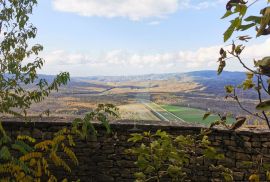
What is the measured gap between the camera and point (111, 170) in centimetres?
717

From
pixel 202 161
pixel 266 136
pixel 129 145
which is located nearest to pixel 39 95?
pixel 129 145

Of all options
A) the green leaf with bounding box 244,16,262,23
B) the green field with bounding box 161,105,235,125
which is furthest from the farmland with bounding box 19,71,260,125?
the green leaf with bounding box 244,16,262,23

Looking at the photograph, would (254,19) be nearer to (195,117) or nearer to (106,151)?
(106,151)

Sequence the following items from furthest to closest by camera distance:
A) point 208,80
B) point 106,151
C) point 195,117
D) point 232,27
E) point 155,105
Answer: point 208,80, point 155,105, point 195,117, point 106,151, point 232,27

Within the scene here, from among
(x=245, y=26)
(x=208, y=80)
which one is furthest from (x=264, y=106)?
(x=208, y=80)

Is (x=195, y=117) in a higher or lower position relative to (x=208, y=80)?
lower

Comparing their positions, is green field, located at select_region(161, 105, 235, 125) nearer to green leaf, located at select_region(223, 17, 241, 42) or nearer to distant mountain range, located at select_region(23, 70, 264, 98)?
distant mountain range, located at select_region(23, 70, 264, 98)

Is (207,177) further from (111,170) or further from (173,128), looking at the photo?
(111,170)

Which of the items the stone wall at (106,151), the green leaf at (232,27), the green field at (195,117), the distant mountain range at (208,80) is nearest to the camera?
the green leaf at (232,27)

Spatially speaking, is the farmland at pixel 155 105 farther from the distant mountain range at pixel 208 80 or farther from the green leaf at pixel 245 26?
the green leaf at pixel 245 26

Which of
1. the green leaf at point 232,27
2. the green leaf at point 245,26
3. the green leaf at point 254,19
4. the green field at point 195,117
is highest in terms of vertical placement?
the green leaf at point 254,19

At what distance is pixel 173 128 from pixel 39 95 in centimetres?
228

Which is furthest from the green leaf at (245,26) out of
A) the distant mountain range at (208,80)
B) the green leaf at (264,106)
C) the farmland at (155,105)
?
the distant mountain range at (208,80)

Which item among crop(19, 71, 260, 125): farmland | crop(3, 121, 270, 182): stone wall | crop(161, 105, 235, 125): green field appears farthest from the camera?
crop(19, 71, 260, 125): farmland
